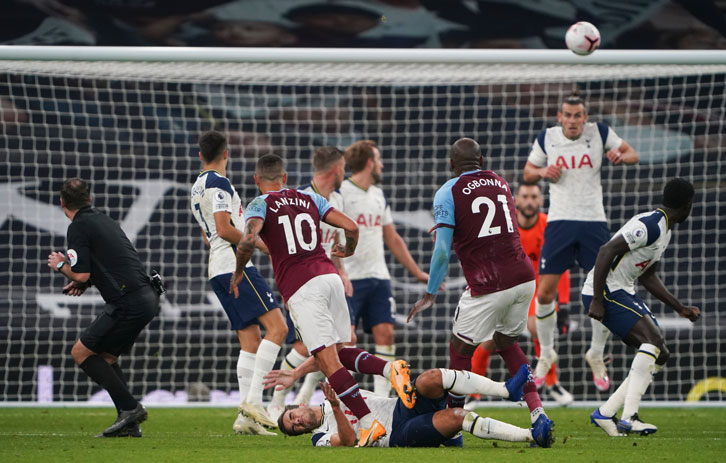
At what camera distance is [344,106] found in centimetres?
1250

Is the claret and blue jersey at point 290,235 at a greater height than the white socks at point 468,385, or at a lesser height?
greater

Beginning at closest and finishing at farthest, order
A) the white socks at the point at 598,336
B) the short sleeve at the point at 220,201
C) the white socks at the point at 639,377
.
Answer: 1. the white socks at the point at 639,377
2. the short sleeve at the point at 220,201
3. the white socks at the point at 598,336

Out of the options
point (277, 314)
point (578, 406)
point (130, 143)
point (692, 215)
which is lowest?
point (578, 406)

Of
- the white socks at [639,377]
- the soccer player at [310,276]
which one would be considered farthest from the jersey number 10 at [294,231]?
the white socks at [639,377]

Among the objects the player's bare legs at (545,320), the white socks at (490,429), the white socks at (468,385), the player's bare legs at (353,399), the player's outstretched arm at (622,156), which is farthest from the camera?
the player's bare legs at (545,320)

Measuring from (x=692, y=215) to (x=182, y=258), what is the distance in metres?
6.26

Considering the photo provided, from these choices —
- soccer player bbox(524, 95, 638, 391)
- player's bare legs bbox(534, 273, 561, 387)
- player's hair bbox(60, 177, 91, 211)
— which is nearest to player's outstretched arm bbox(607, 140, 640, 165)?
soccer player bbox(524, 95, 638, 391)

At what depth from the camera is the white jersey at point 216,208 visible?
6992 mm

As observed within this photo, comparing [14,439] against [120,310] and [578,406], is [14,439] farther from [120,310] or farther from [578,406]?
[578,406]

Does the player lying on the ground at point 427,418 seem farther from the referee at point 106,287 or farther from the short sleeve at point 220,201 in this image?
the short sleeve at point 220,201

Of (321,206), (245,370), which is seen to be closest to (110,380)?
(245,370)

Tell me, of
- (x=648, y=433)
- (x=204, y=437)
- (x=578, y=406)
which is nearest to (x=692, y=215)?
(x=578, y=406)

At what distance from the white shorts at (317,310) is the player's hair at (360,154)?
2655 mm

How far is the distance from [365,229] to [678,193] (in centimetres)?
309
